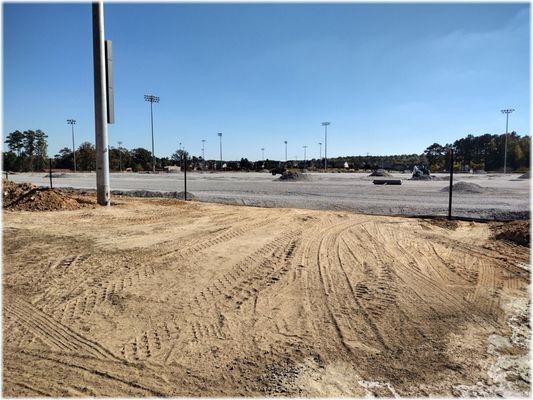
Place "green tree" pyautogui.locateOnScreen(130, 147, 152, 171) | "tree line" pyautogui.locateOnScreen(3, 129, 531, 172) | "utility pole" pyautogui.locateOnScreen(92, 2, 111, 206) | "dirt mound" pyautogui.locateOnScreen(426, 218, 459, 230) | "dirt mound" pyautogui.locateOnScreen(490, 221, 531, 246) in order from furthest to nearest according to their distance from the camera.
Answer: "green tree" pyautogui.locateOnScreen(130, 147, 152, 171), "tree line" pyautogui.locateOnScreen(3, 129, 531, 172), "utility pole" pyautogui.locateOnScreen(92, 2, 111, 206), "dirt mound" pyautogui.locateOnScreen(426, 218, 459, 230), "dirt mound" pyautogui.locateOnScreen(490, 221, 531, 246)

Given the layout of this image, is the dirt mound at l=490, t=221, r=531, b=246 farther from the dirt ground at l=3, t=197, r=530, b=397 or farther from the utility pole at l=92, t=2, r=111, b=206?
the utility pole at l=92, t=2, r=111, b=206

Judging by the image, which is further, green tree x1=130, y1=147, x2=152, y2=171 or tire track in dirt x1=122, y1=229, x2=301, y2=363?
green tree x1=130, y1=147, x2=152, y2=171

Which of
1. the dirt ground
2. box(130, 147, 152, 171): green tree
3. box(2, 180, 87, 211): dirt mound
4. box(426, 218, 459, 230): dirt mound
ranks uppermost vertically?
box(130, 147, 152, 171): green tree

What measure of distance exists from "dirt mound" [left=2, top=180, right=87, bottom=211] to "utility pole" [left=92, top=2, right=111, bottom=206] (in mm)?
1146

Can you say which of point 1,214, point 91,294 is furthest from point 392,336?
Result: point 1,214

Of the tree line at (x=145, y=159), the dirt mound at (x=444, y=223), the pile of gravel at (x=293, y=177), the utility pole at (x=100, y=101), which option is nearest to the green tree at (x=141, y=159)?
the tree line at (x=145, y=159)

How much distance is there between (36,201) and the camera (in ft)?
43.2

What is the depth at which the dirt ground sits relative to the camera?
3250mm

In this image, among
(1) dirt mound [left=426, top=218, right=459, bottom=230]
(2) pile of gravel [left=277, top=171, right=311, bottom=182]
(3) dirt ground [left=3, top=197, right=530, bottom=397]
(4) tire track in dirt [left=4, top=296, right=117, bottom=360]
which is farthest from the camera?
(2) pile of gravel [left=277, top=171, right=311, bottom=182]

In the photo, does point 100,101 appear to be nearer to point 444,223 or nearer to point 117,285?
point 117,285

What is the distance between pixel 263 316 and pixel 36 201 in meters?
11.8

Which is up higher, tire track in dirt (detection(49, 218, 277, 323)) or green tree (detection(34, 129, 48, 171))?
green tree (detection(34, 129, 48, 171))

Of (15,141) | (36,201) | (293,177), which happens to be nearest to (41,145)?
(15,141)

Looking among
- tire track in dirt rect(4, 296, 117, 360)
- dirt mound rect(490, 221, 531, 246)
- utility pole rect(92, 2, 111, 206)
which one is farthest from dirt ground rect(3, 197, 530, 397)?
utility pole rect(92, 2, 111, 206)
